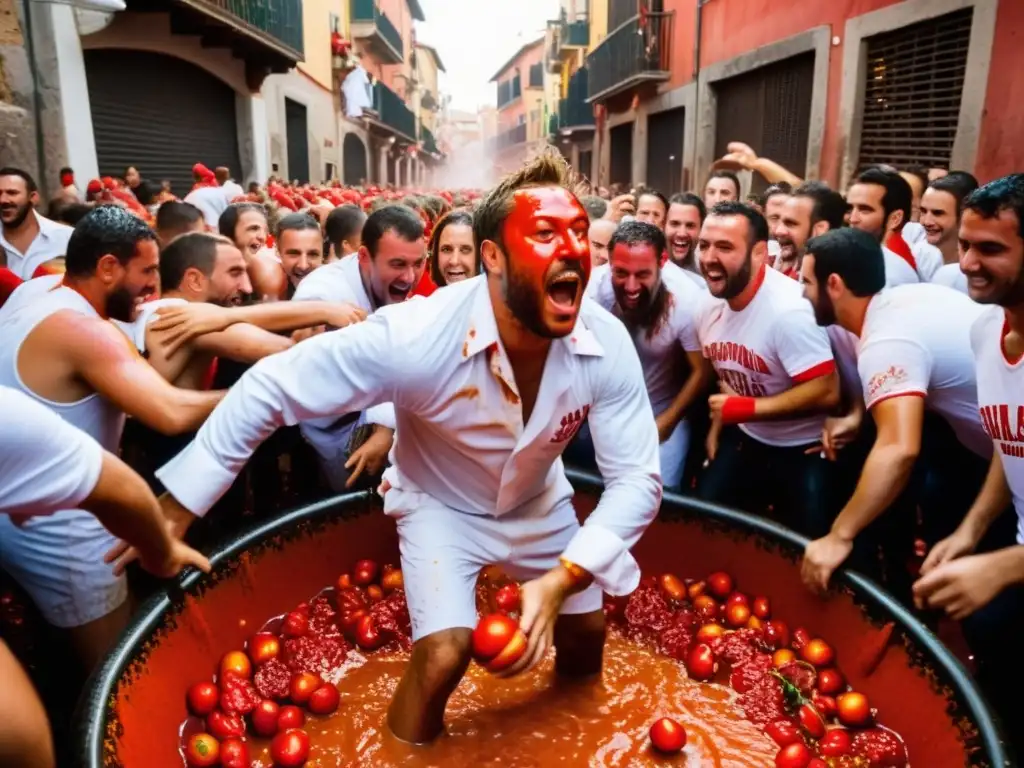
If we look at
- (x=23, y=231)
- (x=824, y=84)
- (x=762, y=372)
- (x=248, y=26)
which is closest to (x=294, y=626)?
(x=762, y=372)

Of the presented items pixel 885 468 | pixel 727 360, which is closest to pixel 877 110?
pixel 727 360

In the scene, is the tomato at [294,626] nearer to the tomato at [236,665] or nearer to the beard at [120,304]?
the tomato at [236,665]

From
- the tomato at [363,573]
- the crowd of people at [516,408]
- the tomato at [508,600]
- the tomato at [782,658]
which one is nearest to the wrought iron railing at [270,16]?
the crowd of people at [516,408]

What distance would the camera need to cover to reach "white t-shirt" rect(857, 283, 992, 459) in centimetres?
287

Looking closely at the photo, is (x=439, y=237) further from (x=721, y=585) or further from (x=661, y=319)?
(x=721, y=585)

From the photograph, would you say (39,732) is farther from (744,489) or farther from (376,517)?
(744,489)

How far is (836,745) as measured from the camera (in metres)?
2.64

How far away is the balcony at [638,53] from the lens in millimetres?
16641

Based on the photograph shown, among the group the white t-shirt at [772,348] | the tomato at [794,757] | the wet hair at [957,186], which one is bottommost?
the tomato at [794,757]

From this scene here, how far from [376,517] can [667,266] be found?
2.13 m

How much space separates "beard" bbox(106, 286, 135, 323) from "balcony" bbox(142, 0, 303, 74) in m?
8.84

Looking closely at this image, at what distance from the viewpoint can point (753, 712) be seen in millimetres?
2902

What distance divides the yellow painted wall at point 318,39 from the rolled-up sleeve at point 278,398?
61.0 feet

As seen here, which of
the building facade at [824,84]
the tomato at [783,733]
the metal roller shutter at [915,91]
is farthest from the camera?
the metal roller shutter at [915,91]
